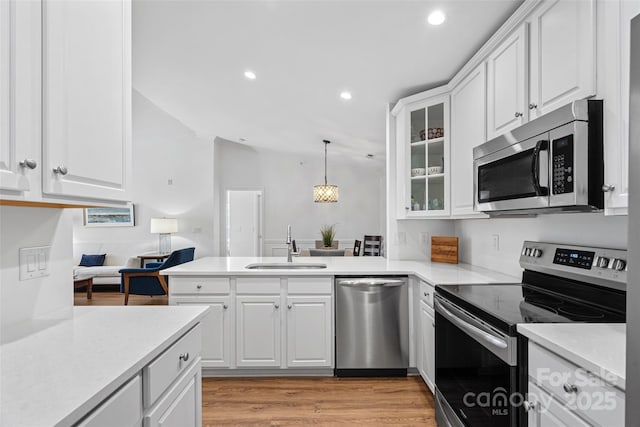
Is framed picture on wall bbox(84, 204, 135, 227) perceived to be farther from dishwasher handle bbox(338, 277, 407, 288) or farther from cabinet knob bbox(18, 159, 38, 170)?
cabinet knob bbox(18, 159, 38, 170)

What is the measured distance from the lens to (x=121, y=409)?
0.91 metres

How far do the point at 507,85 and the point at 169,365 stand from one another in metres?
2.08

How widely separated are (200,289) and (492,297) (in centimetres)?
207

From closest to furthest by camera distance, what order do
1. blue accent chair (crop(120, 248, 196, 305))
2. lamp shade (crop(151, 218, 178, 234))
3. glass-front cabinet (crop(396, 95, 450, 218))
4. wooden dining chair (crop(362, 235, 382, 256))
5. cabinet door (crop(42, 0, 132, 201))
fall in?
1. cabinet door (crop(42, 0, 132, 201))
2. glass-front cabinet (crop(396, 95, 450, 218))
3. wooden dining chair (crop(362, 235, 382, 256))
4. blue accent chair (crop(120, 248, 196, 305))
5. lamp shade (crop(151, 218, 178, 234))

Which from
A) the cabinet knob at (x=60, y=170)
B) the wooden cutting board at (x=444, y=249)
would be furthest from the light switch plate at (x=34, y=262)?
the wooden cutting board at (x=444, y=249)

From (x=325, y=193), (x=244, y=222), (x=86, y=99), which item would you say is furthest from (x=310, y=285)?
(x=244, y=222)

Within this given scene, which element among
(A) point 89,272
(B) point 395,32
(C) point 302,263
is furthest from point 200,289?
(A) point 89,272

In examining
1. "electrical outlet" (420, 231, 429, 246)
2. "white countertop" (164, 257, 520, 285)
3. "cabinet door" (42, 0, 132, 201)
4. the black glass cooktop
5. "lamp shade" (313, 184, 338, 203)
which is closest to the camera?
"cabinet door" (42, 0, 132, 201)

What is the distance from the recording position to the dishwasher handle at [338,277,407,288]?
9.00ft

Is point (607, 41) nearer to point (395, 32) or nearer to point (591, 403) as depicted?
point (591, 403)

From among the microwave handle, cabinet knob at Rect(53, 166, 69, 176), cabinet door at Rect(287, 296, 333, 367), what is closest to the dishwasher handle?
cabinet door at Rect(287, 296, 333, 367)

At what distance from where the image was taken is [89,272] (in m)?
5.78

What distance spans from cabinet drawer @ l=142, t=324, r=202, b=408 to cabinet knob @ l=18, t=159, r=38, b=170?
24.6 inches

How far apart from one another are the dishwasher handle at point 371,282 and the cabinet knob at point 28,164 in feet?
7.14
